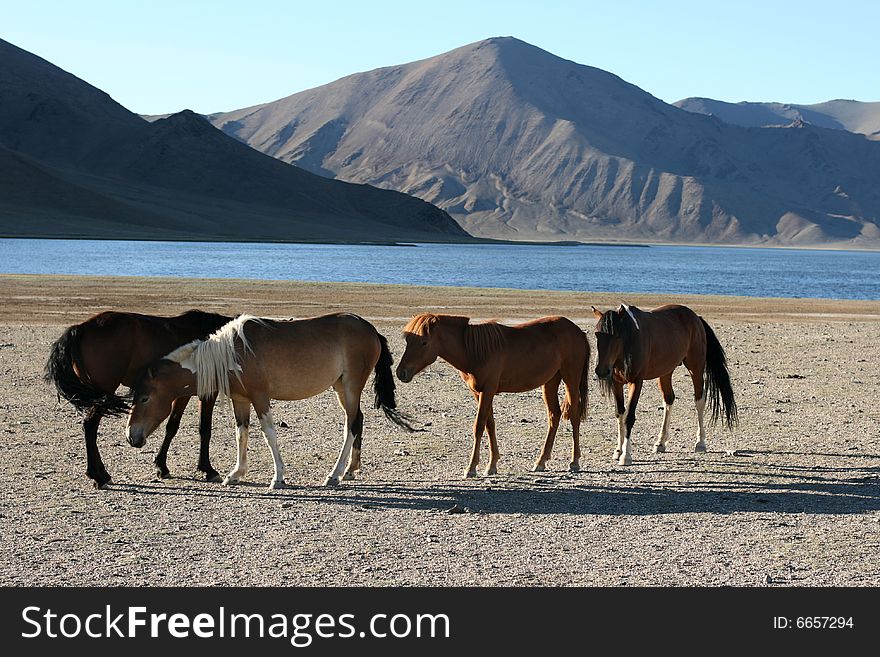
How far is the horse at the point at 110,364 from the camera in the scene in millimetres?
10617

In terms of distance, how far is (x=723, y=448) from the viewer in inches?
519

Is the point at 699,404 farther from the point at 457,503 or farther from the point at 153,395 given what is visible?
the point at 153,395

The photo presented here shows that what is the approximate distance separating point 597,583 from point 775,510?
10.1 feet

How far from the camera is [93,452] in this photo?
1064 centimetres

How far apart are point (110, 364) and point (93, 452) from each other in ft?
2.98

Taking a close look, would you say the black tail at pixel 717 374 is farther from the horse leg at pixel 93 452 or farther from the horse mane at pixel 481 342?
the horse leg at pixel 93 452

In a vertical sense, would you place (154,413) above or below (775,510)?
above

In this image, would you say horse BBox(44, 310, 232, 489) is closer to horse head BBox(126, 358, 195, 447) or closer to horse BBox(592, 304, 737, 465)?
horse head BBox(126, 358, 195, 447)

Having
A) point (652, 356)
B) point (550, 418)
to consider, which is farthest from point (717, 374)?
point (550, 418)

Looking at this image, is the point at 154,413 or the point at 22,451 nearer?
the point at 154,413

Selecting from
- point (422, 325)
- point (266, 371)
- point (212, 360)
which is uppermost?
point (422, 325)

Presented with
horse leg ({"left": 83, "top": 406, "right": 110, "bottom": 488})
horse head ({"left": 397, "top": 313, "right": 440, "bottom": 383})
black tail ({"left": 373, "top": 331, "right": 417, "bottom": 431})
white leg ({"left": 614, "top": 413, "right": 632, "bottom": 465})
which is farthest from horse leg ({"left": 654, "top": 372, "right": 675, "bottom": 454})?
horse leg ({"left": 83, "top": 406, "right": 110, "bottom": 488})

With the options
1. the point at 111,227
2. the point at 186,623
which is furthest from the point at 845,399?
the point at 111,227

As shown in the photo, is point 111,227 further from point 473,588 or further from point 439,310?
point 473,588
